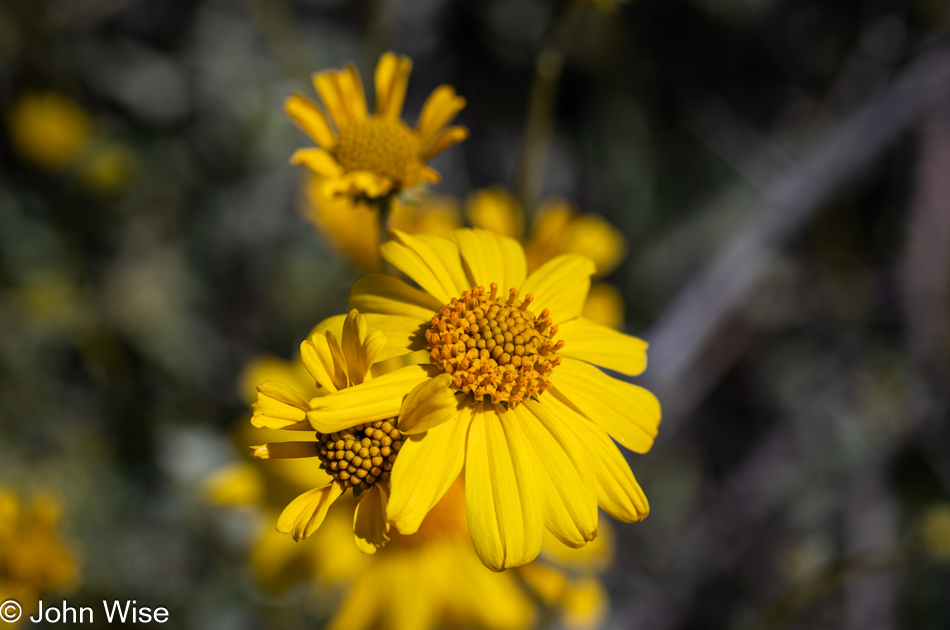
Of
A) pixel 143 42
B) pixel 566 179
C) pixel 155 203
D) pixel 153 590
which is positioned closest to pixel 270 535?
pixel 153 590

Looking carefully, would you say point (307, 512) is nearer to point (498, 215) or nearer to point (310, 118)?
point (310, 118)

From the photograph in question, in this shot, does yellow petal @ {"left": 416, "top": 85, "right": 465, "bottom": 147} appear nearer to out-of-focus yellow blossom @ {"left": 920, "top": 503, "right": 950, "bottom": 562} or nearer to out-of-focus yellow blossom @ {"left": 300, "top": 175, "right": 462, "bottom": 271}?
out-of-focus yellow blossom @ {"left": 300, "top": 175, "right": 462, "bottom": 271}

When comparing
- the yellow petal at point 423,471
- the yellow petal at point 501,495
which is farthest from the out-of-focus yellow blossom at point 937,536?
the yellow petal at point 423,471

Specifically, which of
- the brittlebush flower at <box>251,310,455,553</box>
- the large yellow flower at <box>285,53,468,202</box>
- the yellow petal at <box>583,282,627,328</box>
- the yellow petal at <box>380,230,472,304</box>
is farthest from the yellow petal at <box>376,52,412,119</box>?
the yellow petal at <box>583,282,627,328</box>

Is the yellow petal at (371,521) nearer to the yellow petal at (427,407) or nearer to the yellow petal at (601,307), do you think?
the yellow petal at (427,407)

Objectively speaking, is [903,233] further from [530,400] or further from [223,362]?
[223,362]

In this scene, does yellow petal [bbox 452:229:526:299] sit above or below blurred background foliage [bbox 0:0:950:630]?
below
